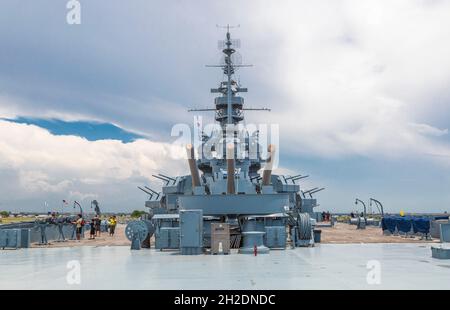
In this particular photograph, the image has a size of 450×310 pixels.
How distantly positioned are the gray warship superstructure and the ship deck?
51.8 inches

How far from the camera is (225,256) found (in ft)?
38.5

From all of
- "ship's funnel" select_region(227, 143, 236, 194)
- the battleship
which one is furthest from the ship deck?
"ship's funnel" select_region(227, 143, 236, 194)

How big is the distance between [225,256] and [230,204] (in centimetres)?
311

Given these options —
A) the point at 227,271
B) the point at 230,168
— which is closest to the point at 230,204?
the point at 230,168

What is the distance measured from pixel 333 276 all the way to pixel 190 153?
7997 millimetres

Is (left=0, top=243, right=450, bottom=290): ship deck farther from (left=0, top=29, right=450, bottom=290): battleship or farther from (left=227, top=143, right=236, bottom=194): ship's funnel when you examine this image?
(left=227, top=143, right=236, bottom=194): ship's funnel

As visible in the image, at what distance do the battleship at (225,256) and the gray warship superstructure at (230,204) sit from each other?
0.03 m

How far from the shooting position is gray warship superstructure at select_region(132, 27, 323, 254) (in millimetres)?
12805

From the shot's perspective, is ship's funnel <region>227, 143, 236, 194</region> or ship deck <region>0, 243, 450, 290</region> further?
ship's funnel <region>227, 143, 236, 194</region>

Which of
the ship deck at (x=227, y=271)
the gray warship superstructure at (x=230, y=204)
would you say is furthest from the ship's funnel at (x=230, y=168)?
the ship deck at (x=227, y=271)

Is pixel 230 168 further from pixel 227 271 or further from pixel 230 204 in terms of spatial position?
pixel 227 271

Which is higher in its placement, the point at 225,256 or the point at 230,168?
the point at 230,168

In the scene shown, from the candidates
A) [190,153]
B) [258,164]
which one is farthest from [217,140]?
[190,153]
